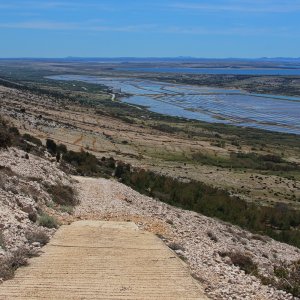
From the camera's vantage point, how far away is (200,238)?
66.7ft

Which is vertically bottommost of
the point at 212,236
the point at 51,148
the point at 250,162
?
the point at 250,162

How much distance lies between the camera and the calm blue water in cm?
12012

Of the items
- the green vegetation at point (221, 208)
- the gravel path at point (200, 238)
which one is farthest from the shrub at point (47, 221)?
the green vegetation at point (221, 208)

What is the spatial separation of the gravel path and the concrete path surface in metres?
0.86

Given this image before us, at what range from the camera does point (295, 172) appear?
2430 inches

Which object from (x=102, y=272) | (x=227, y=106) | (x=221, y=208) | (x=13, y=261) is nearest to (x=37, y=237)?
(x=13, y=261)

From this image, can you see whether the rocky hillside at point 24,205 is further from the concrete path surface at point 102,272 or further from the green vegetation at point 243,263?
the green vegetation at point 243,263

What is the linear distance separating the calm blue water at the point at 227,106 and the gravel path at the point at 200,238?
8418 centimetres

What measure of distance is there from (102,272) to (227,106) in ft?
454

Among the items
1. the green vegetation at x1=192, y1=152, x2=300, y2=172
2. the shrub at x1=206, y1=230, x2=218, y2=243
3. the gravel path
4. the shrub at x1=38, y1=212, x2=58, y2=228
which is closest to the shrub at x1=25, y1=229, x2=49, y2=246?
the shrub at x1=38, y1=212, x2=58, y2=228

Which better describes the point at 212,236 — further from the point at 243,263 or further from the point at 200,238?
the point at 243,263

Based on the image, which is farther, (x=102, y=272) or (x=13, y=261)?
(x=102, y=272)

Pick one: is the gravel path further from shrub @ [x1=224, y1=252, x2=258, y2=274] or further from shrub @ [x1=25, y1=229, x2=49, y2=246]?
shrub @ [x1=25, y1=229, x2=49, y2=246]

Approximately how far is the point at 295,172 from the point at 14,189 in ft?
154
